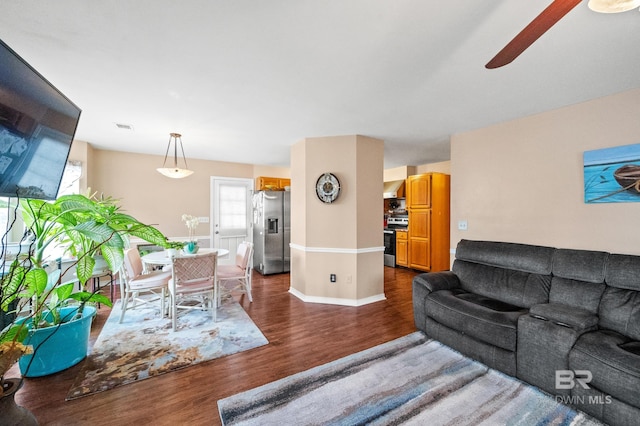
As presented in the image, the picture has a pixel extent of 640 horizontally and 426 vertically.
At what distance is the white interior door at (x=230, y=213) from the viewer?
219 inches

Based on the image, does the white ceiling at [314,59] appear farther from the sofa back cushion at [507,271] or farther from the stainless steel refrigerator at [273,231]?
the stainless steel refrigerator at [273,231]

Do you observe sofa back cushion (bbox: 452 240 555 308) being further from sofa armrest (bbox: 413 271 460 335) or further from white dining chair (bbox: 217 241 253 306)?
white dining chair (bbox: 217 241 253 306)

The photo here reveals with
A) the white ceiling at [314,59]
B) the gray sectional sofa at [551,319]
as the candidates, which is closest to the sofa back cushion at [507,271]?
the gray sectional sofa at [551,319]

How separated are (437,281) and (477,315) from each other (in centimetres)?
63

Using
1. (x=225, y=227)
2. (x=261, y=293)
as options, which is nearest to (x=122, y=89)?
(x=261, y=293)

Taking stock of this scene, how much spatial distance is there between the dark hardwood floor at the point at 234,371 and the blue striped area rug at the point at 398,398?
0.17m

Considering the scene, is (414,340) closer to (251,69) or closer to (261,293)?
(261,293)

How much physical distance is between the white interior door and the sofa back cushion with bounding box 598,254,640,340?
5.60m

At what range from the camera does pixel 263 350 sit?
2.45m

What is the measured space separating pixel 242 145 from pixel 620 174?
462 cm

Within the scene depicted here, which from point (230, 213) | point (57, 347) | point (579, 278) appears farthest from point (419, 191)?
point (57, 347)

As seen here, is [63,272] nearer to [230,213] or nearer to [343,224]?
[343,224]

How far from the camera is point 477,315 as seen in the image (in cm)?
220

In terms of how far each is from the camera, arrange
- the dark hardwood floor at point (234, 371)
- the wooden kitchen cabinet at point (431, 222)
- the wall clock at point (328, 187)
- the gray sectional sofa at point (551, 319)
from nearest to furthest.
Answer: the gray sectional sofa at point (551, 319) < the dark hardwood floor at point (234, 371) < the wall clock at point (328, 187) < the wooden kitchen cabinet at point (431, 222)
